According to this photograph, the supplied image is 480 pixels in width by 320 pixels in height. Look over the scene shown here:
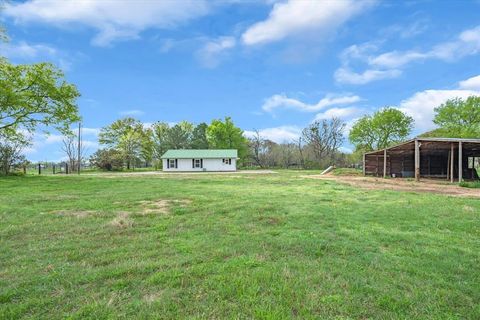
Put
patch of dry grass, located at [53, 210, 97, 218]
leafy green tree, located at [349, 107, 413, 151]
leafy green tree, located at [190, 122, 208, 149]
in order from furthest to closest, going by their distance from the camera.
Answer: leafy green tree, located at [190, 122, 208, 149], leafy green tree, located at [349, 107, 413, 151], patch of dry grass, located at [53, 210, 97, 218]

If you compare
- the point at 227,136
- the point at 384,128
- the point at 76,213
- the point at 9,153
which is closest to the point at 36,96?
the point at 9,153

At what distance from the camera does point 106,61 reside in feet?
49.4

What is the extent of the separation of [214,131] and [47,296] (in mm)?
45492

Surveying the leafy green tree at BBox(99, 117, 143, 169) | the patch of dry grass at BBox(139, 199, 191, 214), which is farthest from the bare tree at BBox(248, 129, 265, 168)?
the patch of dry grass at BBox(139, 199, 191, 214)

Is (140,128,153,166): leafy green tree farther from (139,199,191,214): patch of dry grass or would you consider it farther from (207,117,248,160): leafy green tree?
(139,199,191,214): patch of dry grass

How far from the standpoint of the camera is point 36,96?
2025cm

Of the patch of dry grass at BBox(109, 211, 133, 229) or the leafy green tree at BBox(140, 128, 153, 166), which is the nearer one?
the patch of dry grass at BBox(109, 211, 133, 229)

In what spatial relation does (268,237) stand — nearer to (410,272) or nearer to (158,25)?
(410,272)

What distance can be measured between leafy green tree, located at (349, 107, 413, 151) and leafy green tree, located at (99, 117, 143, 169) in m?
32.6

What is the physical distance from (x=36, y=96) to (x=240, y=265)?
2274 centimetres

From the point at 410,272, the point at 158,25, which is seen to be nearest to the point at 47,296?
the point at 410,272

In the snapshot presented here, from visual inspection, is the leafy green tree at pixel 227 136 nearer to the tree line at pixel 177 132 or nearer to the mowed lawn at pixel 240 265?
the tree line at pixel 177 132

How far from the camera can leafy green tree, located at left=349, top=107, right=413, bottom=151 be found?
36.8m

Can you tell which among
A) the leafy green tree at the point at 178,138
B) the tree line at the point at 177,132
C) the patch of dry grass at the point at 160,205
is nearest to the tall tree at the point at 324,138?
the tree line at the point at 177,132
